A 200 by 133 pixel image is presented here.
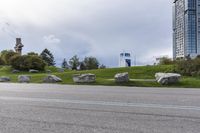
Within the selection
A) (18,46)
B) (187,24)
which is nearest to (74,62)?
(18,46)

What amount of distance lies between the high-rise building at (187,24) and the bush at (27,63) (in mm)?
23299

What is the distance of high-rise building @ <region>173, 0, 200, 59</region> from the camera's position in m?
59.0

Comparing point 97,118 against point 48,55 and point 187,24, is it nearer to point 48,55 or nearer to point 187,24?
point 187,24

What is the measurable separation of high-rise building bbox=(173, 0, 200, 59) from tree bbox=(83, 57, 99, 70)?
909 inches

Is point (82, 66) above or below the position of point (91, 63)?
below

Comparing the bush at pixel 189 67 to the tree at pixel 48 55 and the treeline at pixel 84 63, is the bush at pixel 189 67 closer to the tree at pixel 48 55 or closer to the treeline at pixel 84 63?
the treeline at pixel 84 63

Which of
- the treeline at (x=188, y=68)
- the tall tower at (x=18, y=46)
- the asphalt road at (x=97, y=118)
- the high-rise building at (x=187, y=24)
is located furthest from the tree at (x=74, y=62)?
the asphalt road at (x=97, y=118)

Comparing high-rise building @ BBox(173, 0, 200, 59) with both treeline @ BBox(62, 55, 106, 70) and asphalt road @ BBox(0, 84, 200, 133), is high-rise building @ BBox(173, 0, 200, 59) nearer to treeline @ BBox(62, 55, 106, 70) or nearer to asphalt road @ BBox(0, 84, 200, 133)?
treeline @ BBox(62, 55, 106, 70)

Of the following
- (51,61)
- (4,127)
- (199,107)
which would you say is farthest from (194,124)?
(51,61)

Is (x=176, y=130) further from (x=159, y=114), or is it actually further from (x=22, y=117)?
(x=22, y=117)

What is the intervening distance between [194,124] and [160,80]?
1655 centimetres

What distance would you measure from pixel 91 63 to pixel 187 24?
28.4m

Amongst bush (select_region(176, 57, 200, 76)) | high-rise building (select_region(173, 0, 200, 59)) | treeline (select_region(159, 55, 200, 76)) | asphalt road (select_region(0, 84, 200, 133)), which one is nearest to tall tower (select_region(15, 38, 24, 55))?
high-rise building (select_region(173, 0, 200, 59))

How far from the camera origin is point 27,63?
170 ft
